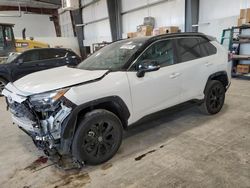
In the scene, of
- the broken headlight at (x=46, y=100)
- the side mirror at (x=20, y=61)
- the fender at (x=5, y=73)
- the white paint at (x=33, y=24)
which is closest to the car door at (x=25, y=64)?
the side mirror at (x=20, y=61)

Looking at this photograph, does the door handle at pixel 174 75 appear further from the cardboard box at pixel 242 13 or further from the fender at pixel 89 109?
the cardboard box at pixel 242 13

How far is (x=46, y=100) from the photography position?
84.9 inches

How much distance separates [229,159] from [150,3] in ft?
30.3

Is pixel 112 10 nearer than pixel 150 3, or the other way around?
pixel 150 3

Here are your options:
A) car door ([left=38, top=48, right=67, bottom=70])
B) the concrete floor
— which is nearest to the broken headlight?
the concrete floor

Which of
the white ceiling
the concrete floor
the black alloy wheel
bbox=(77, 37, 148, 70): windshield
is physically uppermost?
the white ceiling

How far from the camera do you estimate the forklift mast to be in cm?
885

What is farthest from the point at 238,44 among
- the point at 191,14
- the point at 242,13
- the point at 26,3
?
the point at 26,3

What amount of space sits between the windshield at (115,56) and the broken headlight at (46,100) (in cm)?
78

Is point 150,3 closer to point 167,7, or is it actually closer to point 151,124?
point 167,7

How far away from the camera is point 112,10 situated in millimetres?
12469

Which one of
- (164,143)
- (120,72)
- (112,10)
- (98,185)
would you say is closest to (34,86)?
(120,72)

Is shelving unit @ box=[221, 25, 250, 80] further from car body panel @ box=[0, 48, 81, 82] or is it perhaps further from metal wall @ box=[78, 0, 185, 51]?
car body panel @ box=[0, 48, 81, 82]

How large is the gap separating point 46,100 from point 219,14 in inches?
298
